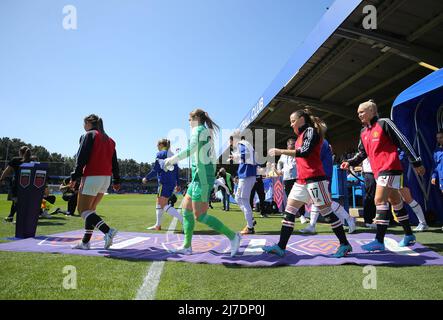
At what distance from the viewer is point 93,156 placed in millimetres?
4488

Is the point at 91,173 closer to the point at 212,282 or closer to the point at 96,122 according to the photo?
the point at 96,122

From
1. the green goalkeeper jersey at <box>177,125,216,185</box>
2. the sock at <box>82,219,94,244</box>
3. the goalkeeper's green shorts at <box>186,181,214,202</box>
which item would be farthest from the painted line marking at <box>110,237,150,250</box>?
the green goalkeeper jersey at <box>177,125,216,185</box>

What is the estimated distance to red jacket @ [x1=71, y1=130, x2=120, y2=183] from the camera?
14.4 ft

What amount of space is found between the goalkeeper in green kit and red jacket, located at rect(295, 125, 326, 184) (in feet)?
3.95

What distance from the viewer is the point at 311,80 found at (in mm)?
15703

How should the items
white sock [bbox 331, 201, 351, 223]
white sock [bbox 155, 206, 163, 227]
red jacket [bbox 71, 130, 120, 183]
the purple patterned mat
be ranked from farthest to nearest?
white sock [bbox 155, 206, 163, 227], white sock [bbox 331, 201, 351, 223], red jacket [bbox 71, 130, 120, 183], the purple patterned mat

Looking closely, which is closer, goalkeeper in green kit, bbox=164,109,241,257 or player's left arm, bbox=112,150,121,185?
goalkeeper in green kit, bbox=164,109,241,257

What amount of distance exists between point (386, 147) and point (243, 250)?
252cm

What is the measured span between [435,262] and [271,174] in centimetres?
1005

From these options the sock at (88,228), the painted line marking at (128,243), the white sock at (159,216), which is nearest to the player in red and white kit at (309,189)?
the painted line marking at (128,243)

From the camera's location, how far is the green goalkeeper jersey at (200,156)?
4094mm

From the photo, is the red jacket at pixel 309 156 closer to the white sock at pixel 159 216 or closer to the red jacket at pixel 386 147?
the red jacket at pixel 386 147

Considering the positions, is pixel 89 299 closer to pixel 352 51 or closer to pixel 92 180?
pixel 92 180

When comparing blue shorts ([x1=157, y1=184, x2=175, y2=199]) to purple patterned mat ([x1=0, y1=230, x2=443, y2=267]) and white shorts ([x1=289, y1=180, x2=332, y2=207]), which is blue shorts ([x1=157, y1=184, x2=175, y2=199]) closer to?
purple patterned mat ([x1=0, y1=230, x2=443, y2=267])
